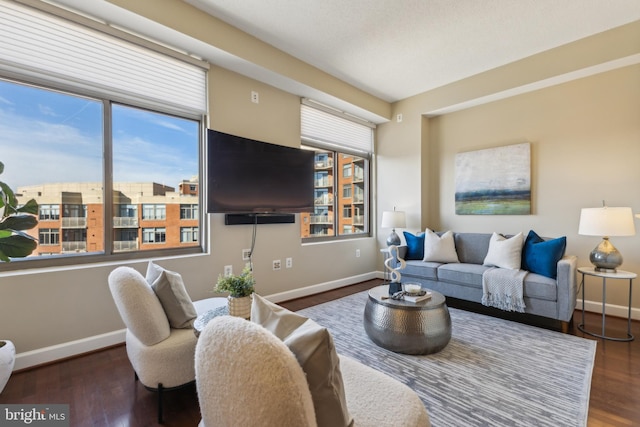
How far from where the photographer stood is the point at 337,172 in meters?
4.74

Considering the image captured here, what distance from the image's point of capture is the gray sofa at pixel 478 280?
2746mm

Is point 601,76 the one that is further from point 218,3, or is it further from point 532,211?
point 218,3

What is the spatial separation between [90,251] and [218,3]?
8.18ft

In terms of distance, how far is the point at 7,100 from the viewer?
2.21 meters

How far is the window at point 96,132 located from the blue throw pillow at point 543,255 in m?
3.64

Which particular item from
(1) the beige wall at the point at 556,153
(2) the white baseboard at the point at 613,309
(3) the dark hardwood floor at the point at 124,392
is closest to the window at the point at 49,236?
(3) the dark hardwood floor at the point at 124,392

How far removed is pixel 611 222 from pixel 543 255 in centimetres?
61

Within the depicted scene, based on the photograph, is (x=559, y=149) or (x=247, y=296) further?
(x=559, y=149)

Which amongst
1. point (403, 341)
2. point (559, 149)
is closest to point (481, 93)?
point (559, 149)

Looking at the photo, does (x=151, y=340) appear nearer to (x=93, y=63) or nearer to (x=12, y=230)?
(x=12, y=230)

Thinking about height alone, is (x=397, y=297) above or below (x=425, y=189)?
below

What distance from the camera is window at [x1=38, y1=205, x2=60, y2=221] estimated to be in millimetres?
2342

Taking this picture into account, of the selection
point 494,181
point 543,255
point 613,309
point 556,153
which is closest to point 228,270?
point 543,255

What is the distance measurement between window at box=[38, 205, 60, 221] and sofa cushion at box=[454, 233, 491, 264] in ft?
14.3
